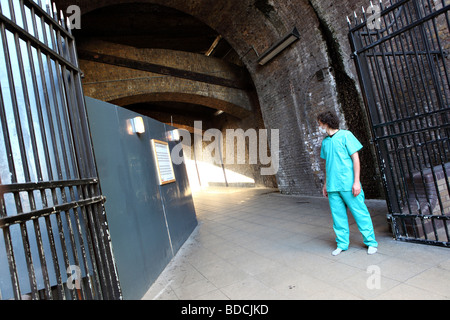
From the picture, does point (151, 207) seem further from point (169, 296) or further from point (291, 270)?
point (291, 270)

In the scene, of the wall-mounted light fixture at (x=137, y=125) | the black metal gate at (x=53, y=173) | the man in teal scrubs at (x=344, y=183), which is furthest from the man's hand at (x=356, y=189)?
the wall-mounted light fixture at (x=137, y=125)

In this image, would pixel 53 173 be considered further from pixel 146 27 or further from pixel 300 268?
pixel 146 27

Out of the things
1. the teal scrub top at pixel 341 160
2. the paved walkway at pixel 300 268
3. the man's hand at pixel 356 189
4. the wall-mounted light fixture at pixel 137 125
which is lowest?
the paved walkway at pixel 300 268

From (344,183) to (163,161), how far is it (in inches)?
111

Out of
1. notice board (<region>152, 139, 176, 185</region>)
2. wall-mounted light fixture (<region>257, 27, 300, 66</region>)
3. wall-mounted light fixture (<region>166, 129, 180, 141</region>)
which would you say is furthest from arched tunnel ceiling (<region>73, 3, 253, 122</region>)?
notice board (<region>152, 139, 176, 185</region>)

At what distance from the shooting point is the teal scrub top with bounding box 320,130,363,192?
333 cm

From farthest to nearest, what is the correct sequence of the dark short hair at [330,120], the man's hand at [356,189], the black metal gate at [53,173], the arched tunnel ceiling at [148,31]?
the arched tunnel ceiling at [148,31], the dark short hair at [330,120], the man's hand at [356,189], the black metal gate at [53,173]

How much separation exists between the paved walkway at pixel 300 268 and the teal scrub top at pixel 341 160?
84 centimetres

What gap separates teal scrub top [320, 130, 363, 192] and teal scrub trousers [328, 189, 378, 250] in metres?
0.11

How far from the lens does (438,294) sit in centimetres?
224

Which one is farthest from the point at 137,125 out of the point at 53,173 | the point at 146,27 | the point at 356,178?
the point at 146,27

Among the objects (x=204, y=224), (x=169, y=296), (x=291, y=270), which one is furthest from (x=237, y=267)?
(x=204, y=224)

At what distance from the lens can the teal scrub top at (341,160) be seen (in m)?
3.33

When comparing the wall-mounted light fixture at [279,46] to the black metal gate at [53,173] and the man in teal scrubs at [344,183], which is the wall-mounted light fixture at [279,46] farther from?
the black metal gate at [53,173]
